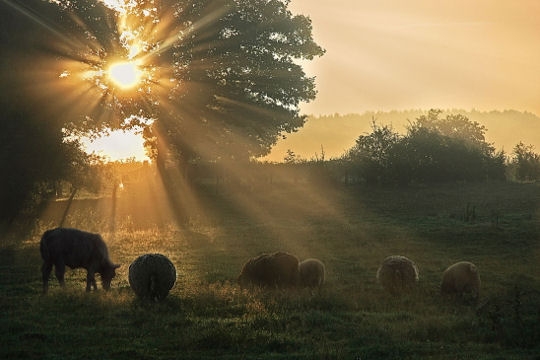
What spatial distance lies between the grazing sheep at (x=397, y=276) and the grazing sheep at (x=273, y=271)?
287cm

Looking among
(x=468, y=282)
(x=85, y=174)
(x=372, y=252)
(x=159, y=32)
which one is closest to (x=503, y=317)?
(x=468, y=282)

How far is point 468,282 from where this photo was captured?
701 inches

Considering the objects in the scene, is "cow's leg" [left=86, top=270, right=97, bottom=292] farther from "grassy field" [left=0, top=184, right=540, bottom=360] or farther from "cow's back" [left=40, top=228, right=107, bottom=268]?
"grassy field" [left=0, top=184, right=540, bottom=360]

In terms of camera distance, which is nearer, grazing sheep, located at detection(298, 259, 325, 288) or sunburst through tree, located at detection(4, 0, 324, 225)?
grazing sheep, located at detection(298, 259, 325, 288)

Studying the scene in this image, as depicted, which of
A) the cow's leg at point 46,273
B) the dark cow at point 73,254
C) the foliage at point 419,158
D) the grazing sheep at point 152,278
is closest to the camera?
the grazing sheep at point 152,278

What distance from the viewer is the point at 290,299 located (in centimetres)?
1636

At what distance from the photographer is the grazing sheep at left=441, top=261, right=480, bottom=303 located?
58.3 feet

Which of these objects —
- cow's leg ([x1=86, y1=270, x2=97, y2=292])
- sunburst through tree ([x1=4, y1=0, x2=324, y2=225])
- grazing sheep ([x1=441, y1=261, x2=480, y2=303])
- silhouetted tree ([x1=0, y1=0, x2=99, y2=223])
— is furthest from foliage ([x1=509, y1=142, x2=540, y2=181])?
cow's leg ([x1=86, y1=270, x2=97, y2=292])

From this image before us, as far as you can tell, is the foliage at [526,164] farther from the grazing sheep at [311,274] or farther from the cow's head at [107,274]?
the cow's head at [107,274]

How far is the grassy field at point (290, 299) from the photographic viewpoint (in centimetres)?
1160

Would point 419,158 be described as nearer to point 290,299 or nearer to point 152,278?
point 290,299

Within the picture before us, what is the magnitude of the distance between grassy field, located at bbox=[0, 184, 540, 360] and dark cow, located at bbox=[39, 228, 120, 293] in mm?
569

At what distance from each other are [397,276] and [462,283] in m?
1.97

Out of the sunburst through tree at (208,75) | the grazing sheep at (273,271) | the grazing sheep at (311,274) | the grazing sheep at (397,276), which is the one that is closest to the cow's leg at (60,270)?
the grazing sheep at (273,271)
